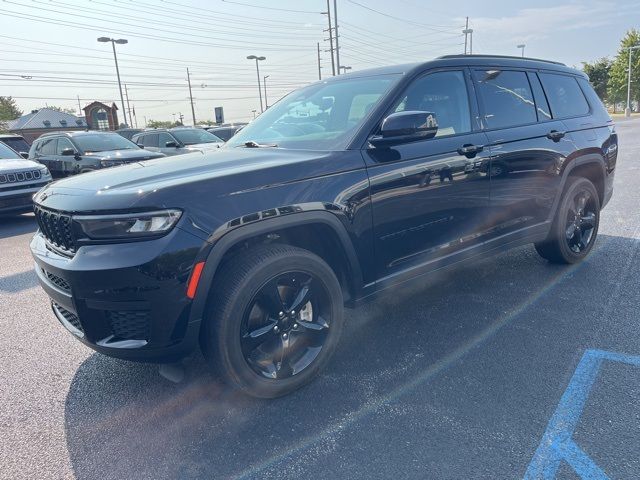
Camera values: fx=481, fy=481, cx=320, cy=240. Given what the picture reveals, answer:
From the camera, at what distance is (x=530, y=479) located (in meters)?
2.08

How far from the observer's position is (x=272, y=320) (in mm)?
2719

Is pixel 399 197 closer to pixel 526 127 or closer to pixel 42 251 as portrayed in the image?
pixel 526 127

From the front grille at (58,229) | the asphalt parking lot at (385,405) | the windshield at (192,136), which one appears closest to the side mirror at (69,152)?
the windshield at (192,136)

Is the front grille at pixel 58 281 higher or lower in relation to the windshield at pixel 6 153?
lower

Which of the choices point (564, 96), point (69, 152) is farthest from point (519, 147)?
point (69, 152)

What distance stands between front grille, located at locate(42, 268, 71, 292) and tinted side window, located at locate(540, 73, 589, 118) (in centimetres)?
418

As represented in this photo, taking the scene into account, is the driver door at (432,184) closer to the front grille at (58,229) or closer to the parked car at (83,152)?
the front grille at (58,229)

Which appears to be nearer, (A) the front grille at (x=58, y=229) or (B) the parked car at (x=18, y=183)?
(A) the front grille at (x=58, y=229)

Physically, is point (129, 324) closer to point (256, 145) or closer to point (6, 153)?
point (256, 145)

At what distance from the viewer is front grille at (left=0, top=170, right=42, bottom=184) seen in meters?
8.41

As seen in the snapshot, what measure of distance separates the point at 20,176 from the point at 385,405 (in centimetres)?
851

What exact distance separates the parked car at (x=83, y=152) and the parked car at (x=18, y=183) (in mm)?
1312

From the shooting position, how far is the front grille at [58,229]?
2.48 metres

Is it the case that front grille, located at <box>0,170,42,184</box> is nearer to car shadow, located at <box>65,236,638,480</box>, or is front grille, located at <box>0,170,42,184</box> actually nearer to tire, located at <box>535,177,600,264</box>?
car shadow, located at <box>65,236,638,480</box>
